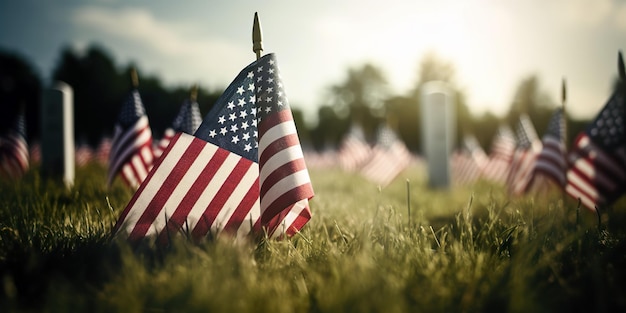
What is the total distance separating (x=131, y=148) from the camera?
5.80 metres

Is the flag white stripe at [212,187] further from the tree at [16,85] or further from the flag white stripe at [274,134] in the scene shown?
the tree at [16,85]

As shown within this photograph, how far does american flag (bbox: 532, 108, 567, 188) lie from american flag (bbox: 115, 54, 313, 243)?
14.7 ft

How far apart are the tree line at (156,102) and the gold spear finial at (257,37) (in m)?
28.5

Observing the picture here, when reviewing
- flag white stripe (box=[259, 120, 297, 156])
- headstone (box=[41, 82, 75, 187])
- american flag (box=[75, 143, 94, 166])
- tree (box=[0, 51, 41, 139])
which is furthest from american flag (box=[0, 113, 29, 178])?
tree (box=[0, 51, 41, 139])

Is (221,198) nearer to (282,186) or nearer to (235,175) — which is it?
(235,175)

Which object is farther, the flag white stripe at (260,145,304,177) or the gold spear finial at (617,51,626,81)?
the gold spear finial at (617,51,626,81)

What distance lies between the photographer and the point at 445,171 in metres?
10.1

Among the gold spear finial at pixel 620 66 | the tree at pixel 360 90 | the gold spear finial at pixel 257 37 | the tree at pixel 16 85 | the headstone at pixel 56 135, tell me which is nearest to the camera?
the gold spear finial at pixel 257 37

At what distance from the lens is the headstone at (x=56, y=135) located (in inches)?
292

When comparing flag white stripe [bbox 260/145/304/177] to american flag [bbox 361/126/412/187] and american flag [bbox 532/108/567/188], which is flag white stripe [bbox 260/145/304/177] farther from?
american flag [bbox 361/126/412/187]

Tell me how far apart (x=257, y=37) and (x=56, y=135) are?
6.61 meters

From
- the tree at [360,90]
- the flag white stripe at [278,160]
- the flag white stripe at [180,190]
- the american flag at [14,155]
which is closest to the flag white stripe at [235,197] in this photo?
the flag white stripe at [278,160]

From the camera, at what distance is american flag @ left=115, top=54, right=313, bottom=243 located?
260 centimetres

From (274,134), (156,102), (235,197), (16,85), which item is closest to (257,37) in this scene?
(274,134)
